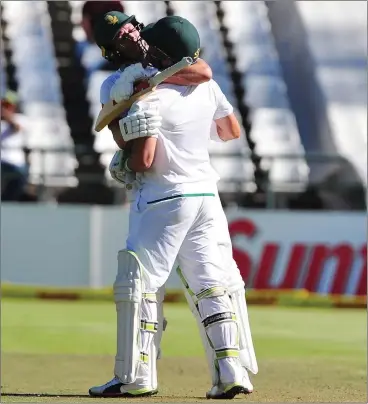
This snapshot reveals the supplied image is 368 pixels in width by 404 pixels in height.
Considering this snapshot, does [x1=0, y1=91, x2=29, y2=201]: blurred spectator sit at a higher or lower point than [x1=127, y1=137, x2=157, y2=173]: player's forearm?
higher

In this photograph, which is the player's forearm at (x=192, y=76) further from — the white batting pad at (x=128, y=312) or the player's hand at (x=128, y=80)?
the white batting pad at (x=128, y=312)

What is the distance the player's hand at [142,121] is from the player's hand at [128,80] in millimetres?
82

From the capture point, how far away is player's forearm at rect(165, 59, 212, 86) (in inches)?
225

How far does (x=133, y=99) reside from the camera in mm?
5699

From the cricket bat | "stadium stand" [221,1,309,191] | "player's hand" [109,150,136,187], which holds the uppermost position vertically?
"stadium stand" [221,1,309,191]

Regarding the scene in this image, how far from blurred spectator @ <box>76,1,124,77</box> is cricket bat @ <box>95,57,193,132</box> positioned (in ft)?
39.0

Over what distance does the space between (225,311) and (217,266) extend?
22 centimetres

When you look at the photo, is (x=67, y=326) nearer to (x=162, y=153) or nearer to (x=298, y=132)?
(x=162, y=153)

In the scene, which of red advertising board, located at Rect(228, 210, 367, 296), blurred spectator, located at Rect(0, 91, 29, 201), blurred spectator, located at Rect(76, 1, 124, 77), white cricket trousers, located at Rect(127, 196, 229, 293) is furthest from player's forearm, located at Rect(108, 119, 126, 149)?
blurred spectator, located at Rect(76, 1, 124, 77)

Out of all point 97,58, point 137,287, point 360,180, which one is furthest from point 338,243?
point 137,287

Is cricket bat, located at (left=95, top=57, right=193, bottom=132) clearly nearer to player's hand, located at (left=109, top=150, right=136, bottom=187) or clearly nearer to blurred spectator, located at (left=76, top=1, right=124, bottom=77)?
player's hand, located at (left=109, top=150, right=136, bottom=187)

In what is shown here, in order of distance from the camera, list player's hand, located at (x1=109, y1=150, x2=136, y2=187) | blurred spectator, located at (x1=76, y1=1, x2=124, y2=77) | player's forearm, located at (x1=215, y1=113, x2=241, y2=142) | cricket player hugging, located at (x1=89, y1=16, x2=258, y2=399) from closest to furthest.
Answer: cricket player hugging, located at (x1=89, y1=16, x2=258, y2=399) → player's hand, located at (x1=109, y1=150, x2=136, y2=187) → player's forearm, located at (x1=215, y1=113, x2=241, y2=142) → blurred spectator, located at (x1=76, y1=1, x2=124, y2=77)

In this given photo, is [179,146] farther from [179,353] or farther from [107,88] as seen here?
[179,353]

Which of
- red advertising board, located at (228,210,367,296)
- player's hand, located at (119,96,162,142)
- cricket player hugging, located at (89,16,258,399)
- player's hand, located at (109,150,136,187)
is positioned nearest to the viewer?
player's hand, located at (119,96,162,142)
